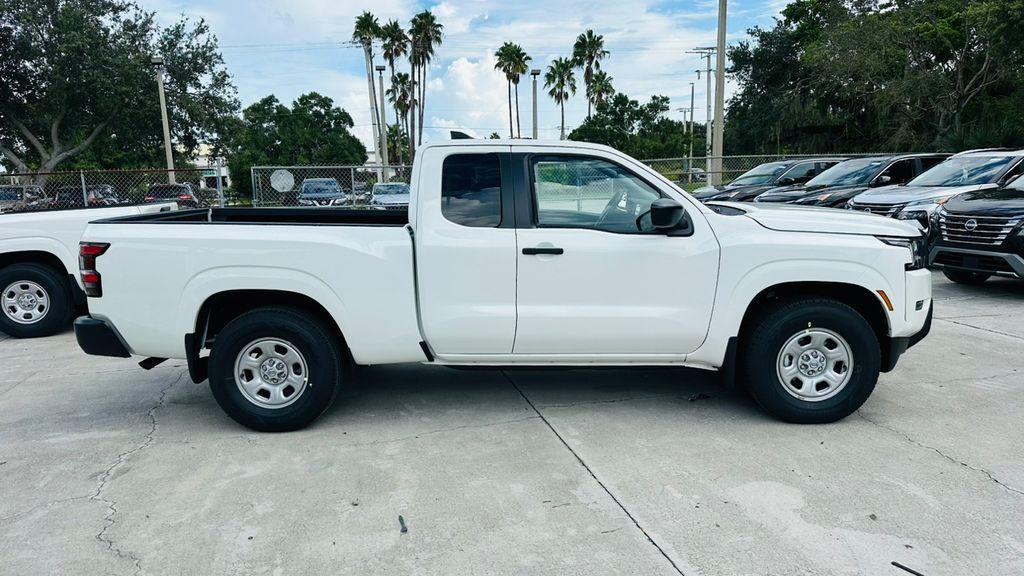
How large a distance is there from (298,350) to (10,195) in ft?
55.7

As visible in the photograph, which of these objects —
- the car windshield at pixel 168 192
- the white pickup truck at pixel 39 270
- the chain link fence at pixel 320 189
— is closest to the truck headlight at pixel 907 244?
the white pickup truck at pixel 39 270

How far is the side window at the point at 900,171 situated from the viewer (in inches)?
515

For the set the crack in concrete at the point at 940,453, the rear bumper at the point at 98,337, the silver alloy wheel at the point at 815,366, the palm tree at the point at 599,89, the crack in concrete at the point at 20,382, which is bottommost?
the crack in concrete at the point at 940,453

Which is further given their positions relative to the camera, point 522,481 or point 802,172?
point 802,172

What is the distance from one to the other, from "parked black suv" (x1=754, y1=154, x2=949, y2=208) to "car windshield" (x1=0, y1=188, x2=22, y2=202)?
17.7 m

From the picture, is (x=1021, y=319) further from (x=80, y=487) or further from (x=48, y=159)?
(x=48, y=159)

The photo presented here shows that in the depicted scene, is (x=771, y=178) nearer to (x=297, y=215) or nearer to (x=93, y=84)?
(x=297, y=215)

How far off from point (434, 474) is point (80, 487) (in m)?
1.92

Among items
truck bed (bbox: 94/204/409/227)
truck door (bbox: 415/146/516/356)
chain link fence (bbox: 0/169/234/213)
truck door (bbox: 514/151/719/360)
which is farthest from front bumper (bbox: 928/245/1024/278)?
chain link fence (bbox: 0/169/234/213)

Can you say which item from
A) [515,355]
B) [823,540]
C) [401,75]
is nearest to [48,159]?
[401,75]

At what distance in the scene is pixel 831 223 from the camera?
14.4ft

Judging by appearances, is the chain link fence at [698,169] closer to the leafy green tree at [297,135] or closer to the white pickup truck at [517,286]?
the white pickup truck at [517,286]

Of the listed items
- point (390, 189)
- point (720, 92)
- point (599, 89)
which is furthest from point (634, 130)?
point (390, 189)

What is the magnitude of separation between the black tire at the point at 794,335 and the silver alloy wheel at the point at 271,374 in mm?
2878
